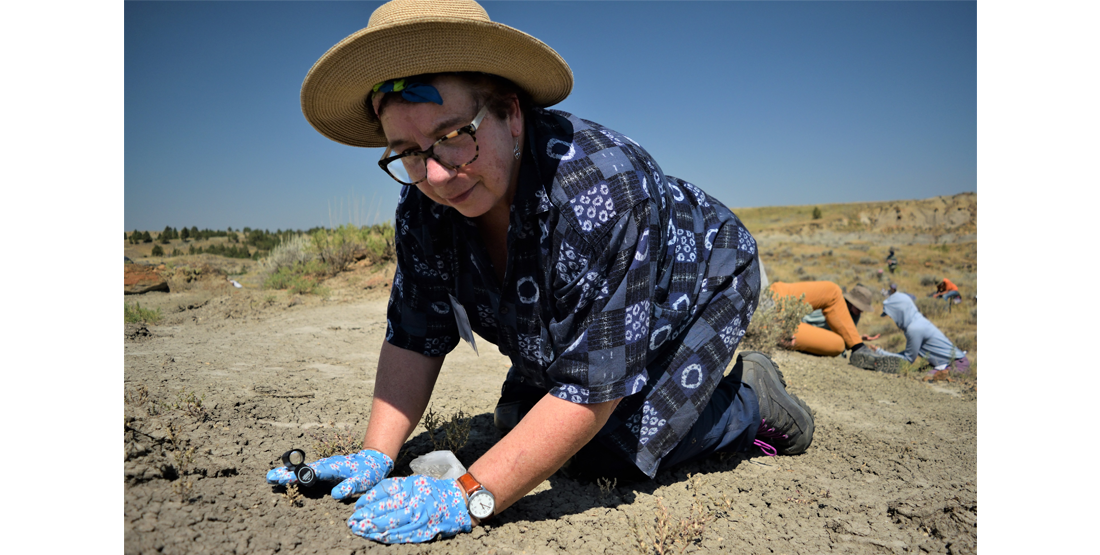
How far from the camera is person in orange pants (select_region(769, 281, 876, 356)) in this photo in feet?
17.9

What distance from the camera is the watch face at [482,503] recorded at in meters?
1.69

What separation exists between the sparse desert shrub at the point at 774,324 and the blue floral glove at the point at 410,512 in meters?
4.19

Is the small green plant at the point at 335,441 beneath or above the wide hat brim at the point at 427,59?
beneath

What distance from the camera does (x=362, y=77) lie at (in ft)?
5.24

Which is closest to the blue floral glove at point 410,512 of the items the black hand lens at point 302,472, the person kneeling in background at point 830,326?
the black hand lens at point 302,472

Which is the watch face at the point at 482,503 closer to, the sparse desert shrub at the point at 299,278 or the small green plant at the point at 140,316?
the small green plant at the point at 140,316

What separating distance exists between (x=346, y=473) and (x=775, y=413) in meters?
1.78

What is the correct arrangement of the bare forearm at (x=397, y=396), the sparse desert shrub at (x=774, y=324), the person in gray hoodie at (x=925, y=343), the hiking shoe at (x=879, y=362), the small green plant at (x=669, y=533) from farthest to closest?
the person in gray hoodie at (x=925, y=343) → the sparse desert shrub at (x=774, y=324) → the hiking shoe at (x=879, y=362) → the bare forearm at (x=397, y=396) → the small green plant at (x=669, y=533)

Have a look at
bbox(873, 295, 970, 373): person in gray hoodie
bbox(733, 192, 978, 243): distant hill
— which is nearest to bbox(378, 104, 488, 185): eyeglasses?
bbox(873, 295, 970, 373): person in gray hoodie

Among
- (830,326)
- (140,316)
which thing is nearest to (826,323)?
(830,326)

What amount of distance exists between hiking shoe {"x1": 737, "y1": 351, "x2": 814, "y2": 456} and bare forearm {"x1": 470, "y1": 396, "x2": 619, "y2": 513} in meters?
1.11

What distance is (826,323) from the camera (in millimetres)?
5969

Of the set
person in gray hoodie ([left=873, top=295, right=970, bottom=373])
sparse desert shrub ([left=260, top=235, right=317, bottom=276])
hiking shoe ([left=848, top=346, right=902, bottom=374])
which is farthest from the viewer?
sparse desert shrub ([left=260, top=235, right=317, bottom=276])

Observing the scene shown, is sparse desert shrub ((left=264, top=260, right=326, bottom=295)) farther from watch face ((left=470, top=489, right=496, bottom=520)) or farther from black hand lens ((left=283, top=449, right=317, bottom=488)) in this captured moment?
watch face ((left=470, top=489, right=496, bottom=520))
